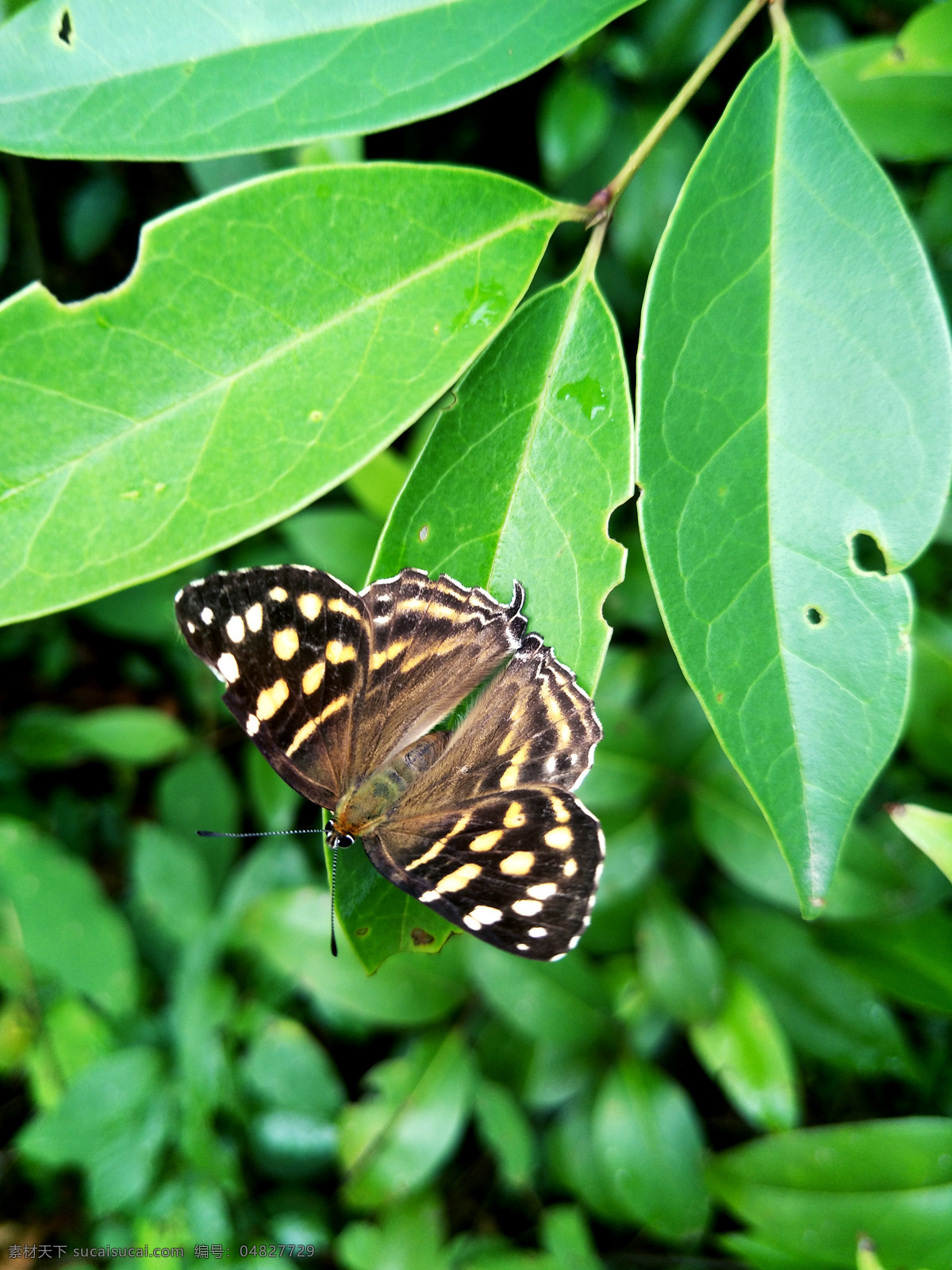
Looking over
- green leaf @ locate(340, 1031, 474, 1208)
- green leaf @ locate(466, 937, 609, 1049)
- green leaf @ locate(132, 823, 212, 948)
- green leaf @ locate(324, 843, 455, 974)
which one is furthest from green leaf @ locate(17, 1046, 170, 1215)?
green leaf @ locate(324, 843, 455, 974)

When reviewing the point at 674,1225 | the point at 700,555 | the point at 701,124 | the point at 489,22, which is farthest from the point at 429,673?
the point at 701,124

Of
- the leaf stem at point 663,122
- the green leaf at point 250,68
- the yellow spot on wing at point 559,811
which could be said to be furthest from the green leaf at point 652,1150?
the green leaf at point 250,68

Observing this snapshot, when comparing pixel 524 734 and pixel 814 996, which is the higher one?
pixel 524 734

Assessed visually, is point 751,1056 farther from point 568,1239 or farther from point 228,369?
point 228,369

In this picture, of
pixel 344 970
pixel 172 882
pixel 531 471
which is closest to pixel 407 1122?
pixel 344 970

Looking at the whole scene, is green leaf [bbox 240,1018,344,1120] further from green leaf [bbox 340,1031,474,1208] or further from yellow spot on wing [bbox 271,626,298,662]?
yellow spot on wing [bbox 271,626,298,662]

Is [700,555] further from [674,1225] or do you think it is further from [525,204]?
[674,1225]
